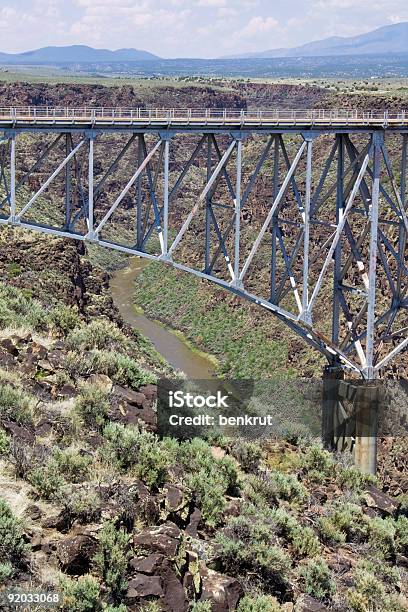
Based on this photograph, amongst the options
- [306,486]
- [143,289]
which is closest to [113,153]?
[143,289]

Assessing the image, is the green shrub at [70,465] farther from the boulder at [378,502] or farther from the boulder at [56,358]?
the boulder at [378,502]

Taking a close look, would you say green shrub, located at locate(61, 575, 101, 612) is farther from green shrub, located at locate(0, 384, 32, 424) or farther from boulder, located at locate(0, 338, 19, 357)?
boulder, located at locate(0, 338, 19, 357)

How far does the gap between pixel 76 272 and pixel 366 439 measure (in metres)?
19.9

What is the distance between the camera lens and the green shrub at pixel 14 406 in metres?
13.7

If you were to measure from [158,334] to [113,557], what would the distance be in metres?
39.3

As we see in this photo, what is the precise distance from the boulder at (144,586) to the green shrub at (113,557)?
124mm

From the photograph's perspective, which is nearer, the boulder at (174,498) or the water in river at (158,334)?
the boulder at (174,498)

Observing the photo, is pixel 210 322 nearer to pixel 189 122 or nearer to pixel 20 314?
pixel 189 122

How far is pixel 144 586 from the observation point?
1059cm

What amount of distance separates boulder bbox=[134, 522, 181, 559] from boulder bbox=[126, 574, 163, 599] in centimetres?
51

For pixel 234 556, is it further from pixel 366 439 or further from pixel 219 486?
pixel 366 439

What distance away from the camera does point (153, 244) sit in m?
71.6

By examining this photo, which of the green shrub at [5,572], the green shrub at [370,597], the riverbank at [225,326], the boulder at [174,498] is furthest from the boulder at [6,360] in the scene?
the riverbank at [225,326]

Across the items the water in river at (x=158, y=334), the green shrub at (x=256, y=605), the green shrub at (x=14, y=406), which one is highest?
the green shrub at (x=14, y=406)
